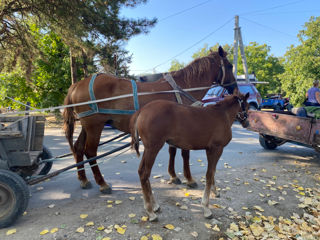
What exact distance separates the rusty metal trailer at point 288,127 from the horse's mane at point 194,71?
2.58m

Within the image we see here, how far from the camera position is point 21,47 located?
862 cm

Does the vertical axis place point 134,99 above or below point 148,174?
above

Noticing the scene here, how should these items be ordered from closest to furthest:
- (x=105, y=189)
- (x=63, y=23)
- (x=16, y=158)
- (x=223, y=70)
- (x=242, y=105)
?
(x=16, y=158), (x=242, y=105), (x=105, y=189), (x=223, y=70), (x=63, y=23)

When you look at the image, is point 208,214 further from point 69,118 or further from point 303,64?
point 303,64

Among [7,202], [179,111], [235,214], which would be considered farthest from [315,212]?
[7,202]

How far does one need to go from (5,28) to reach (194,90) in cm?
915

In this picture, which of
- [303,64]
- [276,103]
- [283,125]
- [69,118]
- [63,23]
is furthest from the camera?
[276,103]

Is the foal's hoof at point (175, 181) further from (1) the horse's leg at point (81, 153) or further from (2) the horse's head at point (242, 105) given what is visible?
(2) the horse's head at point (242, 105)

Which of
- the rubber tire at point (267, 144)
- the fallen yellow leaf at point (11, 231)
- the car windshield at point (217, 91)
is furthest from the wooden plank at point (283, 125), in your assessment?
the fallen yellow leaf at point (11, 231)

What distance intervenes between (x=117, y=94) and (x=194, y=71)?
1.43 meters

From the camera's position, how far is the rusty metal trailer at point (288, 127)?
424 centimetres

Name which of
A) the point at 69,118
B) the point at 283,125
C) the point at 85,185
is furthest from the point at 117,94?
the point at 283,125

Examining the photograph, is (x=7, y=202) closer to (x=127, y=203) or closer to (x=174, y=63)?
(x=127, y=203)

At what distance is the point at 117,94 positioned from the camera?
3279mm
